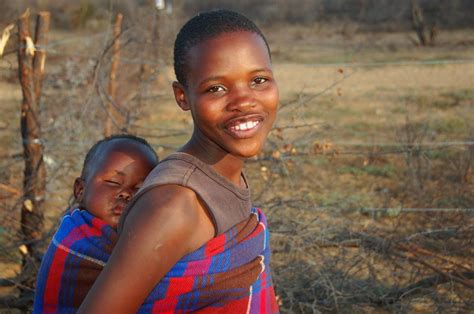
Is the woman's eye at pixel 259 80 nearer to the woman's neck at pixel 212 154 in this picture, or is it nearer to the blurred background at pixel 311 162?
the woman's neck at pixel 212 154

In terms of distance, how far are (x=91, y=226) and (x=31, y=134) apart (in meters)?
2.58

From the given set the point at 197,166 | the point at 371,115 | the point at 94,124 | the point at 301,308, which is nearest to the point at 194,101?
the point at 197,166

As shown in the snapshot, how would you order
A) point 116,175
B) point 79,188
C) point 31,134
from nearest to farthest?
1. point 116,175
2. point 79,188
3. point 31,134

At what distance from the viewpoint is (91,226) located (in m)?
1.83

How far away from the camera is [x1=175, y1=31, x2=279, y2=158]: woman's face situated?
1535mm

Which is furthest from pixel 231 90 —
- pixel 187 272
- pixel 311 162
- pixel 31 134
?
pixel 311 162

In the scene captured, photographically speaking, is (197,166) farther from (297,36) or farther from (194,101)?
(297,36)

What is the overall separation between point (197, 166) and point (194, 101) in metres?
0.14

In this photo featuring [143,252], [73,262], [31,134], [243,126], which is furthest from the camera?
[31,134]

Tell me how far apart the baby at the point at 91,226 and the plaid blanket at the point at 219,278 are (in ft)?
0.93

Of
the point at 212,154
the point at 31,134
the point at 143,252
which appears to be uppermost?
the point at 212,154

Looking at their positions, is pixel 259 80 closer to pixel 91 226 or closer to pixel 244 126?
pixel 244 126

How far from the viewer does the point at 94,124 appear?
5926 millimetres

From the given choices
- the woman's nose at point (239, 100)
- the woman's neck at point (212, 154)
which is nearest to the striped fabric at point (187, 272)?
the woman's neck at point (212, 154)
